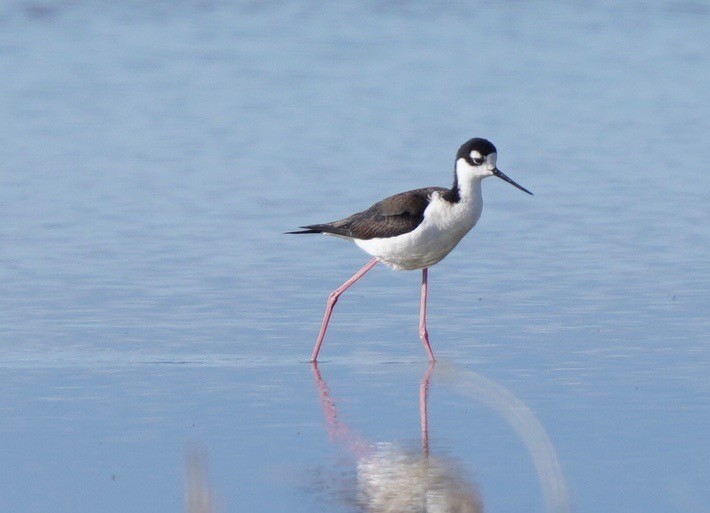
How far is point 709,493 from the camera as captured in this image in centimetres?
499

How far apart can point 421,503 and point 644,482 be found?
30.0 inches

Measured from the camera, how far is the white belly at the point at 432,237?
7.68 meters

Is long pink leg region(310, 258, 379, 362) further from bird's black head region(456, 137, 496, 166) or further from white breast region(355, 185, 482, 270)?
bird's black head region(456, 137, 496, 166)

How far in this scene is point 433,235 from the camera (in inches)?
303

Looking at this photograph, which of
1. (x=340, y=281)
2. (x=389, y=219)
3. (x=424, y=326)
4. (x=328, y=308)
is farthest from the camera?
(x=340, y=281)

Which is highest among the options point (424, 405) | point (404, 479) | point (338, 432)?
point (404, 479)

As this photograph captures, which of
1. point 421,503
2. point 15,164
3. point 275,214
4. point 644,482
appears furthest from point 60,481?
point 15,164

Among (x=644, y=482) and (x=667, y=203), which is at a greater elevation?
(x=644, y=482)

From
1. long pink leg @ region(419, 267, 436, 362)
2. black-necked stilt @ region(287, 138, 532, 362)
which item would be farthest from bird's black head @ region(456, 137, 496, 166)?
long pink leg @ region(419, 267, 436, 362)

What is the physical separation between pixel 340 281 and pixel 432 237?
3.58 feet

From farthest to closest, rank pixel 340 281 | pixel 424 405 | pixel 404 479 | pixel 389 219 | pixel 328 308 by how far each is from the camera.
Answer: pixel 340 281 < pixel 389 219 < pixel 328 308 < pixel 424 405 < pixel 404 479

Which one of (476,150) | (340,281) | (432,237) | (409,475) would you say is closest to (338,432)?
(409,475)

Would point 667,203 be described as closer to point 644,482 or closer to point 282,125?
point 282,125

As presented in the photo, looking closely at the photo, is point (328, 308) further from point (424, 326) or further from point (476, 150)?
point (476, 150)
